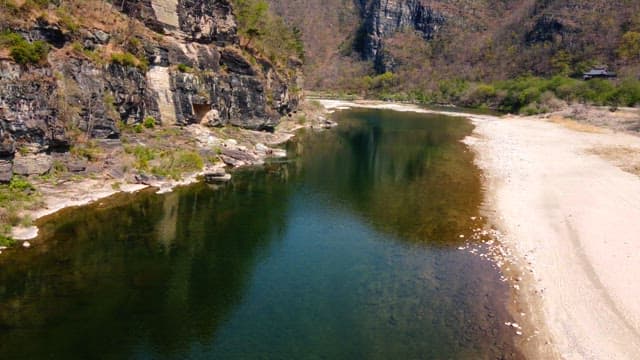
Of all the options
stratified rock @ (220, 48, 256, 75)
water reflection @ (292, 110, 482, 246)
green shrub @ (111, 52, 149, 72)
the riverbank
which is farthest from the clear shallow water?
stratified rock @ (220, 48, 256, 75)

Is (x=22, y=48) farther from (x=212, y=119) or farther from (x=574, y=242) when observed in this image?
(x=574, y=242)

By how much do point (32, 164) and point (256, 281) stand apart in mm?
19618

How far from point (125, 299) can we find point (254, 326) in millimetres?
5926

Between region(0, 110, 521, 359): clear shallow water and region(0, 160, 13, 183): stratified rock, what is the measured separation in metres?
4.25

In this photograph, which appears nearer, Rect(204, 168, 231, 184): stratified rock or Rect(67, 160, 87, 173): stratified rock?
Rect(67, 160, 87, 173): stratified rock

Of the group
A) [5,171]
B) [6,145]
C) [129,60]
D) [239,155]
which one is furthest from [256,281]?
[129,60]

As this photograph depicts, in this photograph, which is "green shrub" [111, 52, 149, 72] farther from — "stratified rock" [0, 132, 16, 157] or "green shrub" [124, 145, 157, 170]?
"stratified rock" [0, 132, 16, 157]

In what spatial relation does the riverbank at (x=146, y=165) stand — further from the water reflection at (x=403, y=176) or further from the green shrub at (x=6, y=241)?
the water reflection at (x=403, y=176)

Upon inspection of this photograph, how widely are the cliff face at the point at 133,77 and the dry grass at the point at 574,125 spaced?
51.6 meters

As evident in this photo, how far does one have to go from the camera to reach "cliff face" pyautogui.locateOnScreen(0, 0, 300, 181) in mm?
34281

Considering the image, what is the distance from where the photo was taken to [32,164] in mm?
33656

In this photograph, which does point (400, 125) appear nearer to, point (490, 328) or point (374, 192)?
point (374, 192)

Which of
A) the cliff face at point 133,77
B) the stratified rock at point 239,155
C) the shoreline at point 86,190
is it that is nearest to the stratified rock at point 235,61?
the cliff face at point 133,77

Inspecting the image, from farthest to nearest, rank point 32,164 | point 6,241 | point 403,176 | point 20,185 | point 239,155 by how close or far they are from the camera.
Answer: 1. point 239,155
2. point 403,176
3. point 32,164
4. point 20,185
5. point 6,241
